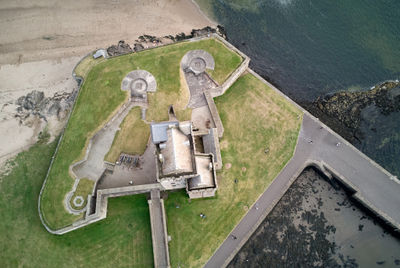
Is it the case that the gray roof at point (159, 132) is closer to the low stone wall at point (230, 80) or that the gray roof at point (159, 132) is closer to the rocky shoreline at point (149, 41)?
the low stone wall at point (230, 80)

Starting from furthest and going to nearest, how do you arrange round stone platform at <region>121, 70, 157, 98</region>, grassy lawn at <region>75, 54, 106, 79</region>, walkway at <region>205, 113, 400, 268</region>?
grassy lawn at <region>75, 54, 106, 79</region>, round stone platform at <region>121, 70, 157, 98</region>, walkway at <region>205, 113, 400, 268</region>

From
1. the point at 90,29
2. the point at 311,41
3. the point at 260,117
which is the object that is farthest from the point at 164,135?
the point at 311,41

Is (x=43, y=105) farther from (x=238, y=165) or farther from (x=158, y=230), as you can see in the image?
(x=238, y=165)

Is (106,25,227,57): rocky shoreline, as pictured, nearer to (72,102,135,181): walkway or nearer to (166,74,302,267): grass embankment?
(72,102,135,181): walkway

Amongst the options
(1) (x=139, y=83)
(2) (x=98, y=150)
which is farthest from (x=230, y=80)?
(2) (x=98, y=150)

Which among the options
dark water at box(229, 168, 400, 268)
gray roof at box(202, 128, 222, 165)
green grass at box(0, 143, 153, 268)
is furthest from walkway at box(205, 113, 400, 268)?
green grass at box(0, 143, 153, 268)

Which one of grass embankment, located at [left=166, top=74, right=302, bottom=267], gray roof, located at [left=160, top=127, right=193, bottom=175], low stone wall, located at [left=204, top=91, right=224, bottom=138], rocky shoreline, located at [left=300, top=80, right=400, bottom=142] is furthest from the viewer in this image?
rocky shoreline, located at [left=300, top=80, right=400, bottom=142]
